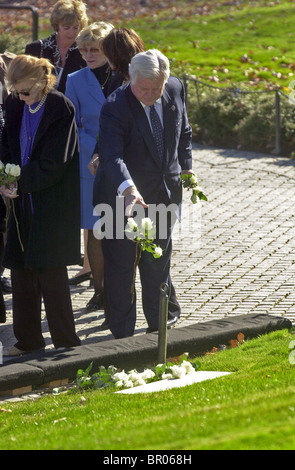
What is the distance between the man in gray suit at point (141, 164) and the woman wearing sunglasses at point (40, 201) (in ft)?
0.94

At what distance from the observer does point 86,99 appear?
29.8ft

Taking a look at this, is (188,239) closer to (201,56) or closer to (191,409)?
(191,409)

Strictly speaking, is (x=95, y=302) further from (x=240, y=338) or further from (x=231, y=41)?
(x=231, y=41)

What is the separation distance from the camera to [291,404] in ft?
18.0

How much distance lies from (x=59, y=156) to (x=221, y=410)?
275 cm

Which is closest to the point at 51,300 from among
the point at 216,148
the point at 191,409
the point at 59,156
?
the point at 59,156

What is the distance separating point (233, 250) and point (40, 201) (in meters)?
3.65

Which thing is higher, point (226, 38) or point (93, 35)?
point (93, 35)

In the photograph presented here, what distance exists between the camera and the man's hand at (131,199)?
24.1 feet

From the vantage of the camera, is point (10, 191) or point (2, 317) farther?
point (2, 317)

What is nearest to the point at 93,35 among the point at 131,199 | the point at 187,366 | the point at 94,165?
the point at 94,165

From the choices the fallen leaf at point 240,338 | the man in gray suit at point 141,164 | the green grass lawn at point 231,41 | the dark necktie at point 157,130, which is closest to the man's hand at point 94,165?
the man in gray suit at point 141,164

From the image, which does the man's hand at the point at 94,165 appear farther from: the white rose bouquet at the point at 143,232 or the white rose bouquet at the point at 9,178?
the white rose bouquet at the point at 143,232

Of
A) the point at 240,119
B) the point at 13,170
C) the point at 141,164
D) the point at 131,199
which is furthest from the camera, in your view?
the point at 240,119
